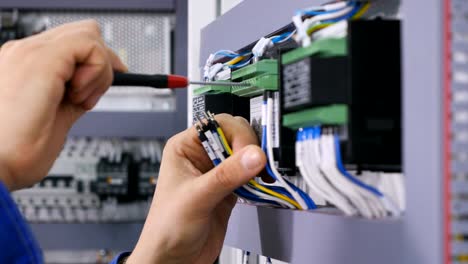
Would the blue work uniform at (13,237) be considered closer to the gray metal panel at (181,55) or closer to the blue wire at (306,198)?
the blue wire at (306,198)

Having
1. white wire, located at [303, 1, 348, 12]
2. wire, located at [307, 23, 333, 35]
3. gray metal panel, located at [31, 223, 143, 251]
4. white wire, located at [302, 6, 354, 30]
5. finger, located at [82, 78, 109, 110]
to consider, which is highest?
white wire, located at [303, 1, 348, 12]

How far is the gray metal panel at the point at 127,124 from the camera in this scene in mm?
2127

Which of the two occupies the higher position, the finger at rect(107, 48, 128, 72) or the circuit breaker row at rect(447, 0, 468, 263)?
the finger at rect(107, 48, 128, 72)

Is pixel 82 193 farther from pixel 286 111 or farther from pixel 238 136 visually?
pixel 286 111

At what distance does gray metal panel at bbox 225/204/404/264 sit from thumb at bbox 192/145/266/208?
70 mm

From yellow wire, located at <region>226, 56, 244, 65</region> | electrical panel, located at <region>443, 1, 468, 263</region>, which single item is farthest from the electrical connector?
electrical panel, located at <region>443, 1, 468, 263</region>

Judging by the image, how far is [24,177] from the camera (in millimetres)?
639

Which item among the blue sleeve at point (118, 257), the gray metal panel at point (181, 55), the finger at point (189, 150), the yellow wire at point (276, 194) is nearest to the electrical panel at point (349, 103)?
the yellow wire at point (276, 194)

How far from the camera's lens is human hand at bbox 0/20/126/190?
2.01ft

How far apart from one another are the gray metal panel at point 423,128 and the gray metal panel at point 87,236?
1.65 m

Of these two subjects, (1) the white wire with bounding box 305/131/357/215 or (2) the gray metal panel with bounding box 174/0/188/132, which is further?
(2) the gray metal panel with bounding box 174/0/188/132

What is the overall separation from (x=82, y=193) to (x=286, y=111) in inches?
62.6

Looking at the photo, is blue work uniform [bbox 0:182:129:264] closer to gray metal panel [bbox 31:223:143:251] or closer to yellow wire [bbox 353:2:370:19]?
yellow wire [bbox 353:2:370:19]

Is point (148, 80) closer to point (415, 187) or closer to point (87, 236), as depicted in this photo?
point (415, 187)
